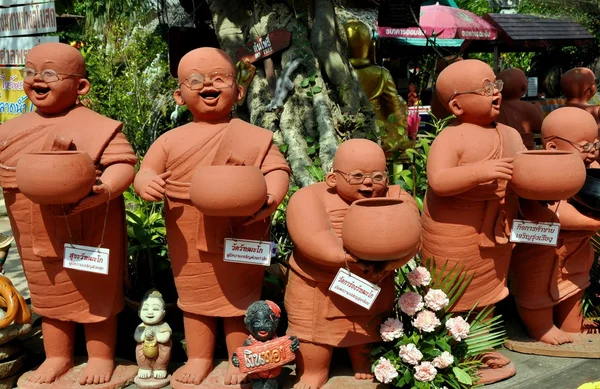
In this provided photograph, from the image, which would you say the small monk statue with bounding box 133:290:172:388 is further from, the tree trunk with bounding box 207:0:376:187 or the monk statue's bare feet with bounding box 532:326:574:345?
the monk statue's bare feet with bounding box 532:326:574:345

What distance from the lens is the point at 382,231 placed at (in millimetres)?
2711

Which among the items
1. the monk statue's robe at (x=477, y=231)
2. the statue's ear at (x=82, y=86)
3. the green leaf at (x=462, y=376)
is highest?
the statue's ear at (x=82, y=86)

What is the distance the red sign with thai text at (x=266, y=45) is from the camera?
17.2ft

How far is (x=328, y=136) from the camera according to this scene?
5078mm

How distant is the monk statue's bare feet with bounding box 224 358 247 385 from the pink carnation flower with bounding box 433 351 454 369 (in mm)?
990

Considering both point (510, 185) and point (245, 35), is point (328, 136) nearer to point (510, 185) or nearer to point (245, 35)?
point (245, 35)

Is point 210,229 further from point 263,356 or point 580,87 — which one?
point 580,87

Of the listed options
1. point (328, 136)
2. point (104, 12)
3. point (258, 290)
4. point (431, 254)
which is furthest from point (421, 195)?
point (104, 12)

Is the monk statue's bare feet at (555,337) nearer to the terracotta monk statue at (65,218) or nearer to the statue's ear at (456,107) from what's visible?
the statue's ear at (456,107)

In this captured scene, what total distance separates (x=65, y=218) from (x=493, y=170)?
2.15 meters

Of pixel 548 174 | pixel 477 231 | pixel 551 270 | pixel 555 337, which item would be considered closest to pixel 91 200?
pixel 477 231

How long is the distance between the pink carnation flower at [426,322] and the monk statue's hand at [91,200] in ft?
5.40

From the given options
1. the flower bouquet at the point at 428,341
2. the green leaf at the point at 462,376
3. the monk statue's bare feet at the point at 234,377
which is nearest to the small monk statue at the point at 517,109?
the flower bouquet at the point at 428,341

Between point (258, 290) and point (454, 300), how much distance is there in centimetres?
106
